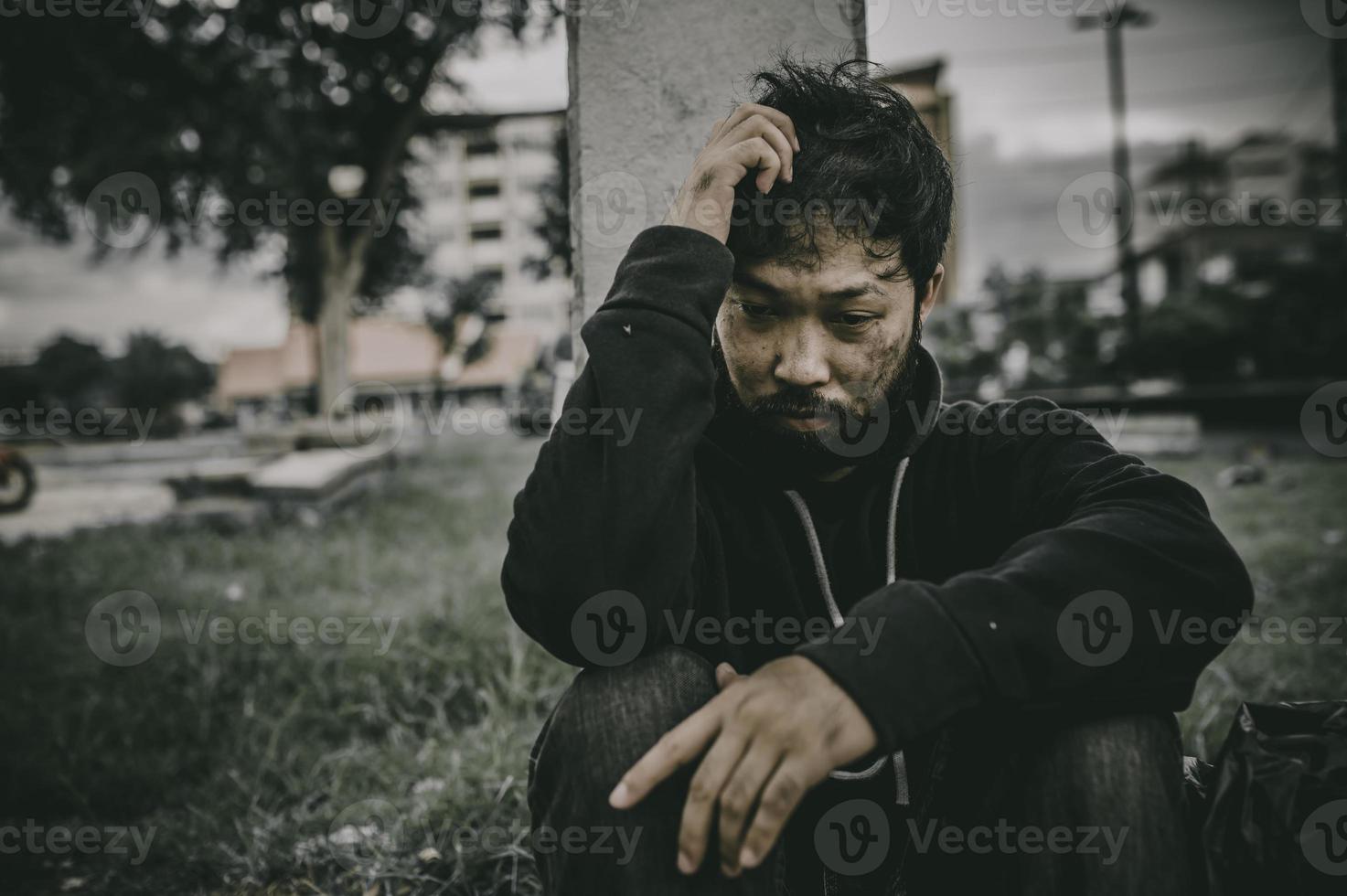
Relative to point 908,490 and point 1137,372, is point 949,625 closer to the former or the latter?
point 908,490

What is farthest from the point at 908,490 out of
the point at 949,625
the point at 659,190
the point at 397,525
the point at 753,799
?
the point at 397,525

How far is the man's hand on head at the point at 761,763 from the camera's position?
110cm

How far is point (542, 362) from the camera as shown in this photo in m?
22.8

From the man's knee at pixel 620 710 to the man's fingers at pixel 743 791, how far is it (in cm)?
14

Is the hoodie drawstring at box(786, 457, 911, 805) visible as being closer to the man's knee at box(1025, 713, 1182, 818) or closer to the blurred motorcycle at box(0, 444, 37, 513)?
the man's knee at box(1025, 713, 1182, 818)

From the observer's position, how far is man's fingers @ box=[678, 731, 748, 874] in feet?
3.64

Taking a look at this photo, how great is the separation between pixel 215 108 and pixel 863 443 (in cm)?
1010

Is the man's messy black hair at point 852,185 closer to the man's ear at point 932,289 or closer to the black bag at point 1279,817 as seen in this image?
the man's ear at point 932,289

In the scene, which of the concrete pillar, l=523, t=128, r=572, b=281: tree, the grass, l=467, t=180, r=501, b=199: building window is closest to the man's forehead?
the concrete pillar

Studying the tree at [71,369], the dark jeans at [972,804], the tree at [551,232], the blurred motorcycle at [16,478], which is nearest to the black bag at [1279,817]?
the dark jeans at [972,804]

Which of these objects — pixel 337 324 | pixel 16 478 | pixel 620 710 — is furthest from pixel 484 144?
pixel 620 710

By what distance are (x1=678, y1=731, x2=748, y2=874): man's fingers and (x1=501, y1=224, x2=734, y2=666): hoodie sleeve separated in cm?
24

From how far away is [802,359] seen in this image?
158 centimetres

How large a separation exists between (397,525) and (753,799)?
5879 millimetres
